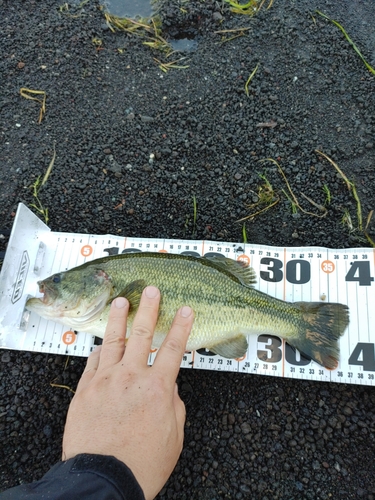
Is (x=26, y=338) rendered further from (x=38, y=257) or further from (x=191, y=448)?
(x=191, y=448)

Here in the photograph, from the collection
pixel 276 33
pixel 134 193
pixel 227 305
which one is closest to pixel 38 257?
pixel 134 193

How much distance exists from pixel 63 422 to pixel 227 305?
6.37 feet

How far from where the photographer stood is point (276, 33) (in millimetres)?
4828

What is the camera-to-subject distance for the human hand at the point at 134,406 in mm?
2500

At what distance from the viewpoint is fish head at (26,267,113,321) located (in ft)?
11.2

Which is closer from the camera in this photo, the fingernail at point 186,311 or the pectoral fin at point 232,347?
the fingernail at point 186,311

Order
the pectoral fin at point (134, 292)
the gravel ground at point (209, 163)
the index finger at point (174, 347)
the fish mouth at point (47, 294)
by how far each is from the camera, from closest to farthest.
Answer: the index finger at point (174, 347) < the pectoral fin at point (134, 292) < the fish mouth at point (47, 294) < the gravel ground at point (209, 163)

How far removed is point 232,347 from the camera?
3500 millimetres

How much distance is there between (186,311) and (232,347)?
0.66 m

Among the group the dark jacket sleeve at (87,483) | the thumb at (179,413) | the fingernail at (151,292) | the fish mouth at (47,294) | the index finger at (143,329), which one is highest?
the fingernail at (151,292)

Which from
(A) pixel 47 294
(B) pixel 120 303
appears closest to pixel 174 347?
(B) pixel 120 303

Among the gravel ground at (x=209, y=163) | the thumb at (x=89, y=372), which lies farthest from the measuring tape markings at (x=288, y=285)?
the thumb at (x=89, y=372)

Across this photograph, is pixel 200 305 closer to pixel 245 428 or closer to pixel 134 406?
pixel 134 406

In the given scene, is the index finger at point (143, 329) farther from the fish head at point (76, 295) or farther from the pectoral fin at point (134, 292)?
the fish head at point (76, 295)
